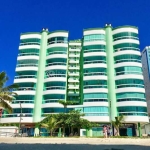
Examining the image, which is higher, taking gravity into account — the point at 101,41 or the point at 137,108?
the point at 101,41

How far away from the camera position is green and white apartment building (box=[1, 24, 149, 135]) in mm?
57531

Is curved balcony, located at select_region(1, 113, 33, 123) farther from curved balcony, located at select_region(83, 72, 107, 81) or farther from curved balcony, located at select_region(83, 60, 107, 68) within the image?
curved balcony, located at select_region(83, 60, 107, 68)

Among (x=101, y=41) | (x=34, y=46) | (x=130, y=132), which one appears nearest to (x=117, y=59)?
(x=101, y=41)

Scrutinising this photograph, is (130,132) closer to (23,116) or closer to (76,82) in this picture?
(76,82)

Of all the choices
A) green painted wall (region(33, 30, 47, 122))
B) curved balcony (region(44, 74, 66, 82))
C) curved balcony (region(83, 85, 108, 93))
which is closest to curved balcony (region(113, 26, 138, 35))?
curved balcony (region(83, 85, 108, 93))

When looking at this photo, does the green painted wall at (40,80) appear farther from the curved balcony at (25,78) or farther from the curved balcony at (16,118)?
the curved balcony at (25,78)

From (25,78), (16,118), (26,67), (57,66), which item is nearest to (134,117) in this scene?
(57,66)

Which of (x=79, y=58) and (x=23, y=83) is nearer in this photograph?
(x=23, y=83)

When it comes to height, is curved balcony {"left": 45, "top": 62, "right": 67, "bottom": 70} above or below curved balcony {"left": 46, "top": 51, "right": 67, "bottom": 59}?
below

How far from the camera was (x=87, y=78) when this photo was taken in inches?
2432

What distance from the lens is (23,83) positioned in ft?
209

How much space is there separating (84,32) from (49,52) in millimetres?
12021

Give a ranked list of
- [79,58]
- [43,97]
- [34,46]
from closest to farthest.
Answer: [43,97], [34,46], [79,58]
